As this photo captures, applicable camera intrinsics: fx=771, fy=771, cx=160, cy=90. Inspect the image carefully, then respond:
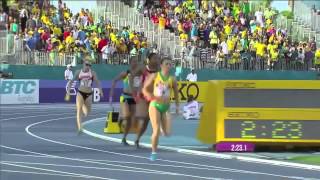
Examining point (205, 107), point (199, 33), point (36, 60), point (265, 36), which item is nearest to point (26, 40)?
point (36, 60)

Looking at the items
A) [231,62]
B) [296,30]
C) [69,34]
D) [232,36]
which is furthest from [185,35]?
[296,30]

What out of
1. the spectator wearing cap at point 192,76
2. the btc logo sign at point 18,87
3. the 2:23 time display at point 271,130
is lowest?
the 2:23 time display at point 271,130

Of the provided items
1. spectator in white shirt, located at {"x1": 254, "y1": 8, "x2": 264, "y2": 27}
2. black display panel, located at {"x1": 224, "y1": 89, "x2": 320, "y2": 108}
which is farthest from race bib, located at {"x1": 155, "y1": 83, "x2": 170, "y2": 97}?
spectator in white shirt, located at {"x1": 254, "y1": 8, "x2": 264, "y2": 27}

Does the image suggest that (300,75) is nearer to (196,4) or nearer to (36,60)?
(196,4)

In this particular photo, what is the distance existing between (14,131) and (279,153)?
7763 millimetres

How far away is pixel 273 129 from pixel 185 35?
24.2m

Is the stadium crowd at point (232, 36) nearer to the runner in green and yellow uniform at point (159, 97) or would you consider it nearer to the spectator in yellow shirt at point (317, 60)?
the spectator in yellow shirt at point (317, 60)

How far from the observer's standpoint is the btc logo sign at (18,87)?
32.7 meters

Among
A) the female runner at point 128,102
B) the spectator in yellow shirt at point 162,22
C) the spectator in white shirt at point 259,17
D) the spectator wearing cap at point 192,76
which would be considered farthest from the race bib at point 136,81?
the spectator in white shirt at point 259,17

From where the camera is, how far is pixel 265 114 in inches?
600

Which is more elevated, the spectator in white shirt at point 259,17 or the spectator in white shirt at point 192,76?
the spectator in white shirt at point 259,17

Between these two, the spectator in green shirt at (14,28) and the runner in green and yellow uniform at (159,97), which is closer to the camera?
the runner in green and yellow uniform at (159,97)

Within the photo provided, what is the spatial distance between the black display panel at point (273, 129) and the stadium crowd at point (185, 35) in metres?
19.8

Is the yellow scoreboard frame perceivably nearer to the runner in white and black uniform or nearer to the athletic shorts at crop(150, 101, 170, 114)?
the athletic shorts at crop(150, 101, 170, 114)
